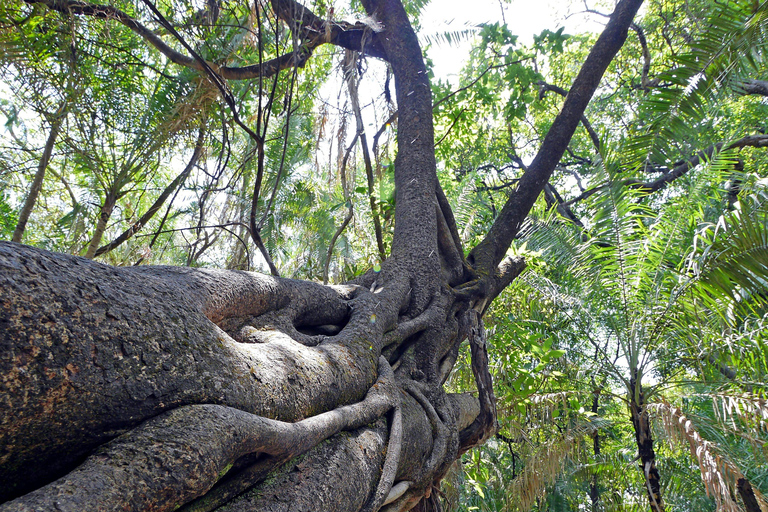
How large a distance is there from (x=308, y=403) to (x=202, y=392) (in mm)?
461

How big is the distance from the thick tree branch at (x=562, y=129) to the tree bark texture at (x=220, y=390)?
0.99 meters

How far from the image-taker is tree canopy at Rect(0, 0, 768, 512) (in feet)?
3.56

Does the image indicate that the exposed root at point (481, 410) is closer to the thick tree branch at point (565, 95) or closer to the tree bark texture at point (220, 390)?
the tree bark texture at point (220, 390)

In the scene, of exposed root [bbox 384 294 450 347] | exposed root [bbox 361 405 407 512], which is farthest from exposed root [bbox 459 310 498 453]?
exposed root [bbox 361 405 407 512]

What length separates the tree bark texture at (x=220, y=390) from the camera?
38.6 inches

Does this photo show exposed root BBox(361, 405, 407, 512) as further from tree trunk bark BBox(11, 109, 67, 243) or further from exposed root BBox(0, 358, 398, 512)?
tree trunk bark BBox(11, 109, 67, 243)

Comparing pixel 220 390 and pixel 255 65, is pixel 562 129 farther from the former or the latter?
pixel 220 390

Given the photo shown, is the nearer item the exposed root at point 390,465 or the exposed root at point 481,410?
the exposed root at point 390,465

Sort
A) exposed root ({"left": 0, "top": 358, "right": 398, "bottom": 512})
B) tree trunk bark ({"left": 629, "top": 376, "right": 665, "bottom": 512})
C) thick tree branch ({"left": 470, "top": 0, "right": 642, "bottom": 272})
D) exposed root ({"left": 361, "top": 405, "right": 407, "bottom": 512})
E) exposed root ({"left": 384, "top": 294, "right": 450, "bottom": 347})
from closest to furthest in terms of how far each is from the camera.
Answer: exposed root ({"left": 0, "top": 358, "right": 398, "bottom": 512})
exposed root ({"left": 361, "top": 405, "right": 407, "bottom": 512})
exposed root ({"left": 384, "top": 294, "right": 450, "bottom": 347})
thick tree branch ({"left": 470, "top": 0, "right": 642, "bottom": 272})
tree trunk bark ({"left": 629, "top": 376, "right": 665, "bottom": 512})

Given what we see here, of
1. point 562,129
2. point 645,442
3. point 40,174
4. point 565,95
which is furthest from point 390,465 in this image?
point 565,95

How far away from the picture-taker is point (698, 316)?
4312 millimetres

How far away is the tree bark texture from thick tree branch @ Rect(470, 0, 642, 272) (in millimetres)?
995

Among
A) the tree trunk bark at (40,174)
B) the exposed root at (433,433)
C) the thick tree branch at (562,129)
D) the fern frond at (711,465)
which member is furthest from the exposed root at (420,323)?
the tree trunk bark at (40,174)

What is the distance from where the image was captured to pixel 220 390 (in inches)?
52.7
